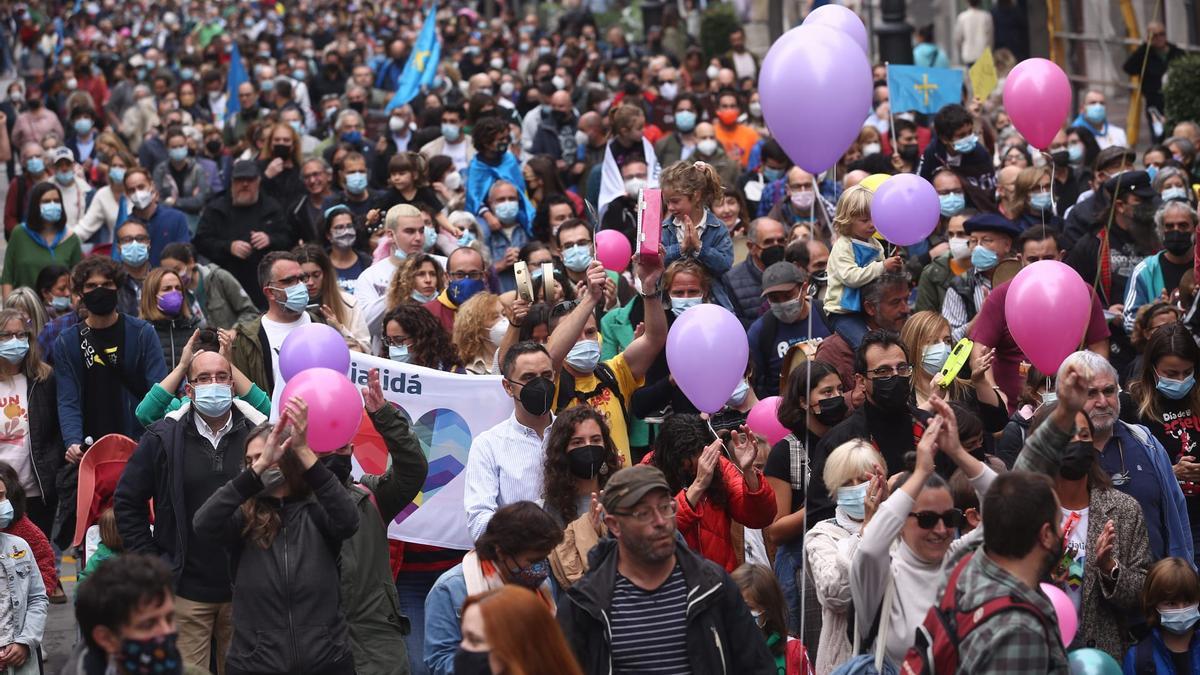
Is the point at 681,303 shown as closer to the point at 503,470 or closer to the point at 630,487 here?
the point at 503,470

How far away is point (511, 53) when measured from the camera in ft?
95.6

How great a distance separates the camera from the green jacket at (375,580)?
6840 mm

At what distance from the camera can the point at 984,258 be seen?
396 inches

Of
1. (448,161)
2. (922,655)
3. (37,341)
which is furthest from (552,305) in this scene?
(448,161)

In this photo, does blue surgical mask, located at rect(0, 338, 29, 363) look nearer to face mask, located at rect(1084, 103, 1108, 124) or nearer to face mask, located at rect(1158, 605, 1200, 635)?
face mask, located at rect(1158, 605, 1200, 635)

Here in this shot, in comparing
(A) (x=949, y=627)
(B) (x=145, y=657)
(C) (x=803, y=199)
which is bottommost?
(C) (x=803, y=199)

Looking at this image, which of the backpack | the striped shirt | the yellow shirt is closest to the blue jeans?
the yellow shirt

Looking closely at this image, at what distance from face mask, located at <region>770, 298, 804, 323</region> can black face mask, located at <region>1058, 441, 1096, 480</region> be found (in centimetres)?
236

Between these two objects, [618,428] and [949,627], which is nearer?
[949,627]

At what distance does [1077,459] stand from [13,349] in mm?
5372

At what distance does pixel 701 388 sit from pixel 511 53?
22023 mm

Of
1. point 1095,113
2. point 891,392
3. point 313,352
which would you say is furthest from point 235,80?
point 891,392

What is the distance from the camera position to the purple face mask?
999 cm

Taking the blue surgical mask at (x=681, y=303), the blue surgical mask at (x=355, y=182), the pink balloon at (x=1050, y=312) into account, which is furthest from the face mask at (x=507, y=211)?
the pink balloon at (x=1050, y=312)
